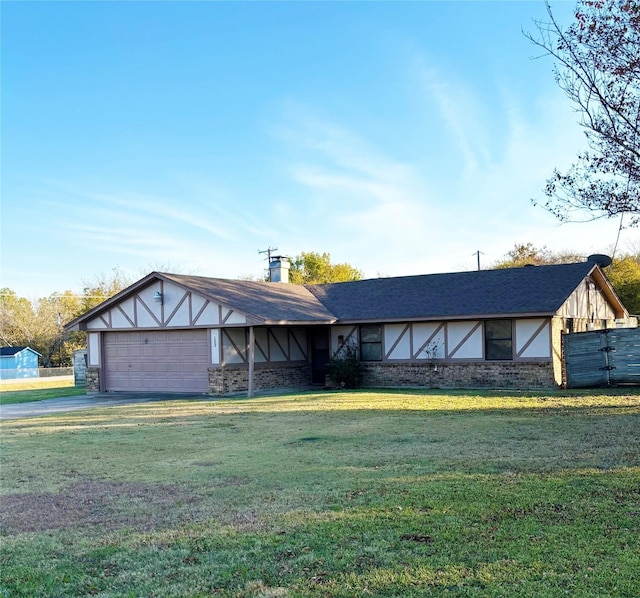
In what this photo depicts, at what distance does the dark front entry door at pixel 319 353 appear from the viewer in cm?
2386

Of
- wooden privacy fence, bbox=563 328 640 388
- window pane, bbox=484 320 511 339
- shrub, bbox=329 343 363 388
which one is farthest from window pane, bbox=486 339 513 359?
shrub, bbox=329 343 363 388

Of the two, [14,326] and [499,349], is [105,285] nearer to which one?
[14,326]

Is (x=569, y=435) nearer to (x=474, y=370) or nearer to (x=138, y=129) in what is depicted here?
(x=474, y=370)

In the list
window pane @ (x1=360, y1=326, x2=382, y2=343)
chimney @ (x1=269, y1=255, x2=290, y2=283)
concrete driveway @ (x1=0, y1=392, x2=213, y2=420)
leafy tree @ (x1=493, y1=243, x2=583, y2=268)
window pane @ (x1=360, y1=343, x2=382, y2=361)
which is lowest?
concrete driveway @ (x1=0, y1=392, x2=213, y2=420)

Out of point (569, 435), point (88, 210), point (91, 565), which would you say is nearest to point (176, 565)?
point (91, 565)

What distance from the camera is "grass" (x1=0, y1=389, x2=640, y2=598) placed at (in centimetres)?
426

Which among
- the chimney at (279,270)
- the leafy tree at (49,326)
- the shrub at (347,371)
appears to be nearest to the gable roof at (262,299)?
the shrub at (347,371)

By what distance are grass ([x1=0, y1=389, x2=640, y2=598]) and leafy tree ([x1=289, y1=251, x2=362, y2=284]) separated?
3726cm

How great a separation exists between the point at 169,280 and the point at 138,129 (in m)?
5.32

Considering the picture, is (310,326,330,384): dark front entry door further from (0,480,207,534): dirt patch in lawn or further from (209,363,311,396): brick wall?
(0,480,207,534): dirt patch in lawn

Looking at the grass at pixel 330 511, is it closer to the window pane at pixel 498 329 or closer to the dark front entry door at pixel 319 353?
the window pane at pixel 498 329

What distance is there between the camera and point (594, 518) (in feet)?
→ 17.5

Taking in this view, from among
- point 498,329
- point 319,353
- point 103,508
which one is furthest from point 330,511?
point 319,353

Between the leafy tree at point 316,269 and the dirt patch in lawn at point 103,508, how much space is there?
1629 inches
